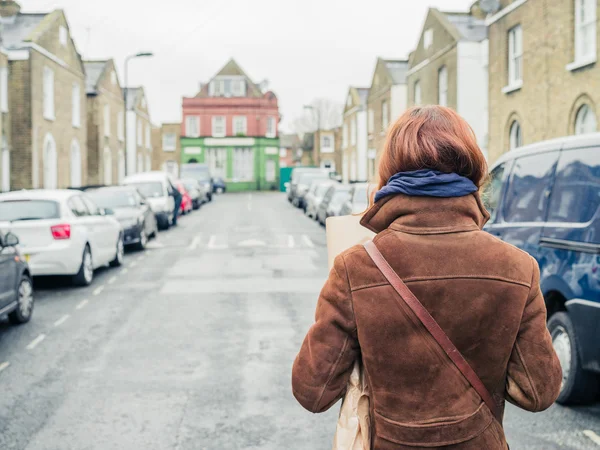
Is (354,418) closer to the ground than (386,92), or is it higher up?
closer to the ground

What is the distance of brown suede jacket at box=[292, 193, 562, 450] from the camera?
2172 millimetres

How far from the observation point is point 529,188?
6.54 metres

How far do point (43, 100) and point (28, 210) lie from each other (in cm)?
2170

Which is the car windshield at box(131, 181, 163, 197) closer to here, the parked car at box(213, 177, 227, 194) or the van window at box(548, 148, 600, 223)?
the van window at box(548, 148, 600, 223)

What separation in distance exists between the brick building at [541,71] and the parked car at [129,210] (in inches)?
425

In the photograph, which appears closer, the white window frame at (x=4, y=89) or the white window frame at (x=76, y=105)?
the white window frame at (x=4, y=89)

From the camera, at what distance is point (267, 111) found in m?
71.6

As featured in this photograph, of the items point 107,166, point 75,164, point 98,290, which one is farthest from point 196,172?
point 98,290

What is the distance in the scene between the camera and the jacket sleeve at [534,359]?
2270 mm

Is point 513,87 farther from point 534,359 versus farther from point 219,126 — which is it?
point 219,126

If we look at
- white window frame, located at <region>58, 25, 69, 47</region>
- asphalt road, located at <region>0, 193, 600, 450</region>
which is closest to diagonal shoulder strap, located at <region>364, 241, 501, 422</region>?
asphalt road, located at <region>0, 193, 600, 450</region>

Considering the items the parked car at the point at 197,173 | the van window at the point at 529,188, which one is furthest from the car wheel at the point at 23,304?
the parked car at the point at 197,173

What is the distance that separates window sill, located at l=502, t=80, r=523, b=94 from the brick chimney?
73.8 feet

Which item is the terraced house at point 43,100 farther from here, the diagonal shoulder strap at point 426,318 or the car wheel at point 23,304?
the diagonal shoulder strap at point 426,318
